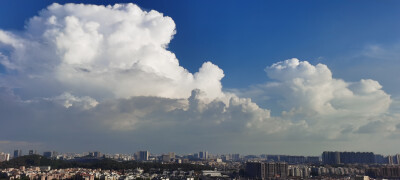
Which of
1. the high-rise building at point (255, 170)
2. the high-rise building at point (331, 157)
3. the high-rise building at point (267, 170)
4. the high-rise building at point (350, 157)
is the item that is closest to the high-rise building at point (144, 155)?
the high-rise building at point (331, 157)

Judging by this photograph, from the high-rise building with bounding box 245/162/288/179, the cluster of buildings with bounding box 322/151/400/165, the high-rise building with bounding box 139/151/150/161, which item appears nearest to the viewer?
the high-rise building with bounding box 245/162/288/179

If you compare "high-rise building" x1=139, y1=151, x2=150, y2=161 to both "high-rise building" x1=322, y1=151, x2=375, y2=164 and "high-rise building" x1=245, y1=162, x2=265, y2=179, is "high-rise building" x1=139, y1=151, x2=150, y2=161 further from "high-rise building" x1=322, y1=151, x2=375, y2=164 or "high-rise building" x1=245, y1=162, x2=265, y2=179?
"high-rise building" x1=245, y1=162, x2=265, y2=179

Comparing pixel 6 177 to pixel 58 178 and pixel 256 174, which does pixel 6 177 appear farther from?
pixel 256 174

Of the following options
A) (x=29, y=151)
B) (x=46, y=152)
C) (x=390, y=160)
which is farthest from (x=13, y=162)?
(x=390, y=160)

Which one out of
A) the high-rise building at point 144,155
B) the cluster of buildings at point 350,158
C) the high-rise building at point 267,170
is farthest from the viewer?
the high-rise building at point 144,155

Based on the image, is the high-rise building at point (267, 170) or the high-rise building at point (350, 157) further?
the high-rise building at point (350, 157)

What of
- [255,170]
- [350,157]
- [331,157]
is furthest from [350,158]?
[255,170]

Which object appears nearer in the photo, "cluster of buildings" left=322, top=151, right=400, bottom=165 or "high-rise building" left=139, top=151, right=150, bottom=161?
"cluster of buildings" left=322, top=151, right=400, bottom=165

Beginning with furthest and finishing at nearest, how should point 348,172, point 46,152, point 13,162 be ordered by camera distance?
point 46,152, point 13,162, point 348,172

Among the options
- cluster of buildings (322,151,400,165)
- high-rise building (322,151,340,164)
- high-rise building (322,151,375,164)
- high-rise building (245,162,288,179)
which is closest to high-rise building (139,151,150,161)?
high-rise building (322,151,340,164)

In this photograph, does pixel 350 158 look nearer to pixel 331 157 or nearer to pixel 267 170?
pixel 331 157

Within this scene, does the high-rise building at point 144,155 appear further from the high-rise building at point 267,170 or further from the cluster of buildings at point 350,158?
the high-rise building at point 267,170
